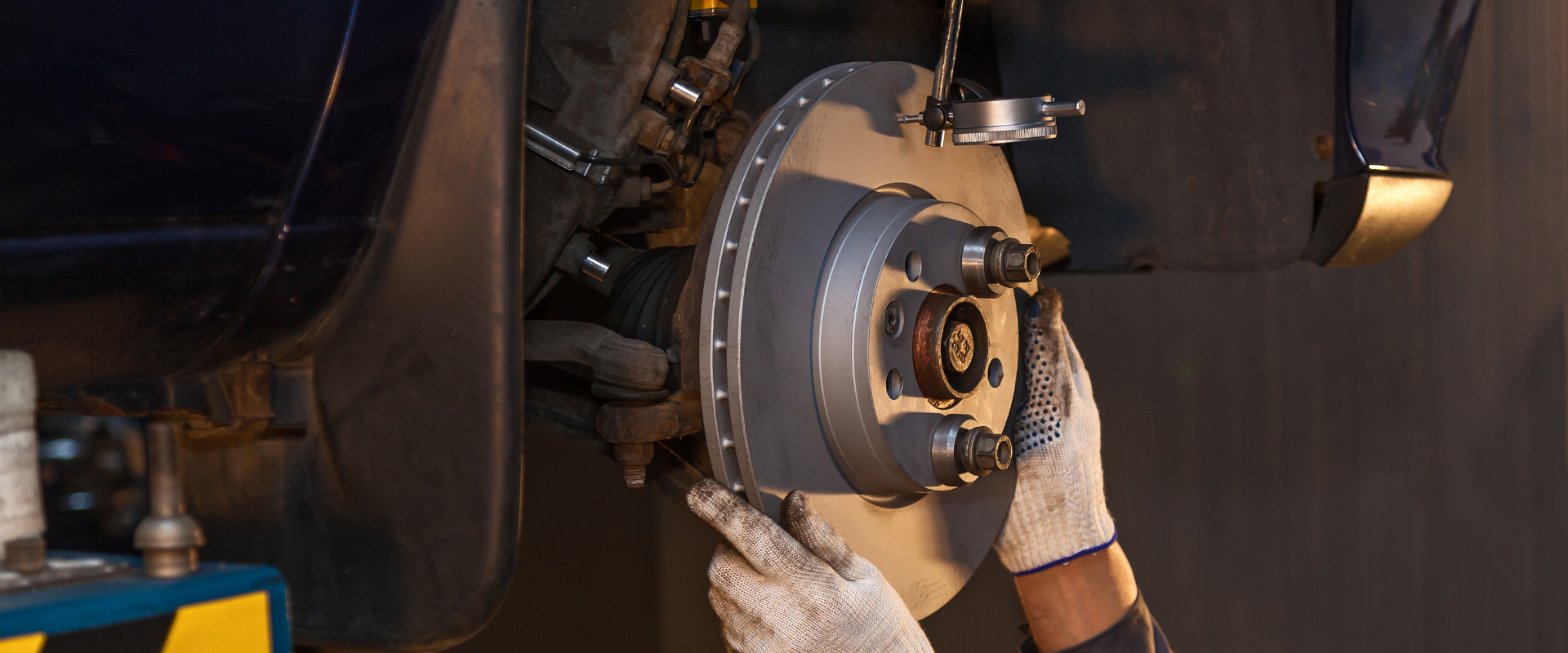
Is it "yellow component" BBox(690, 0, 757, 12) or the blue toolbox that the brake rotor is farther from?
the blue toolbox

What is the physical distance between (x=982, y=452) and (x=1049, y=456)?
0.29 m

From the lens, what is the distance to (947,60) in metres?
0.89

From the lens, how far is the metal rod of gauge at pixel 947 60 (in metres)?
0.88

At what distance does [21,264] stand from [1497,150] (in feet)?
7.62

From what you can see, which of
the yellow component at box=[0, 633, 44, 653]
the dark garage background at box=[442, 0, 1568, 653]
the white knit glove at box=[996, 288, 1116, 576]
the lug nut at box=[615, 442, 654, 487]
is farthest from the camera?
the dark garage background at box=[442, 0, 1568, 653]

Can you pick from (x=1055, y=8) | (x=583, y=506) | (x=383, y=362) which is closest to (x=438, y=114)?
(x=383, y=362)

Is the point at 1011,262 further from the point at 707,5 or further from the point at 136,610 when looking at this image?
the point at 136,610

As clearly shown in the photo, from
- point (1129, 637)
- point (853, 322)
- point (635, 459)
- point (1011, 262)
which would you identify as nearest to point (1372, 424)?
point (1129, 637)

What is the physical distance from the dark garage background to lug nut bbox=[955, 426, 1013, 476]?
1.22 meters

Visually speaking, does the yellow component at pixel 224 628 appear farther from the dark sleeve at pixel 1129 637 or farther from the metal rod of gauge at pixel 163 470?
the dark sleeve at pixel 1129 637

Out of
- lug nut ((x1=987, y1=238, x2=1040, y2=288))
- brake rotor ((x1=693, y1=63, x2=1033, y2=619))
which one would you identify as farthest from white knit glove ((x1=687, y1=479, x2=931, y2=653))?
lug nut ((x1=987, y1=238, x2=1040, y2=288))

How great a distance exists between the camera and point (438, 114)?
62 cm

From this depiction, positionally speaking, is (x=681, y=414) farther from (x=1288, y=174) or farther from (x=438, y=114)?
(x=1288, y=174)

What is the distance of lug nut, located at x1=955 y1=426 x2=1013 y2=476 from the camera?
0.85 metres
